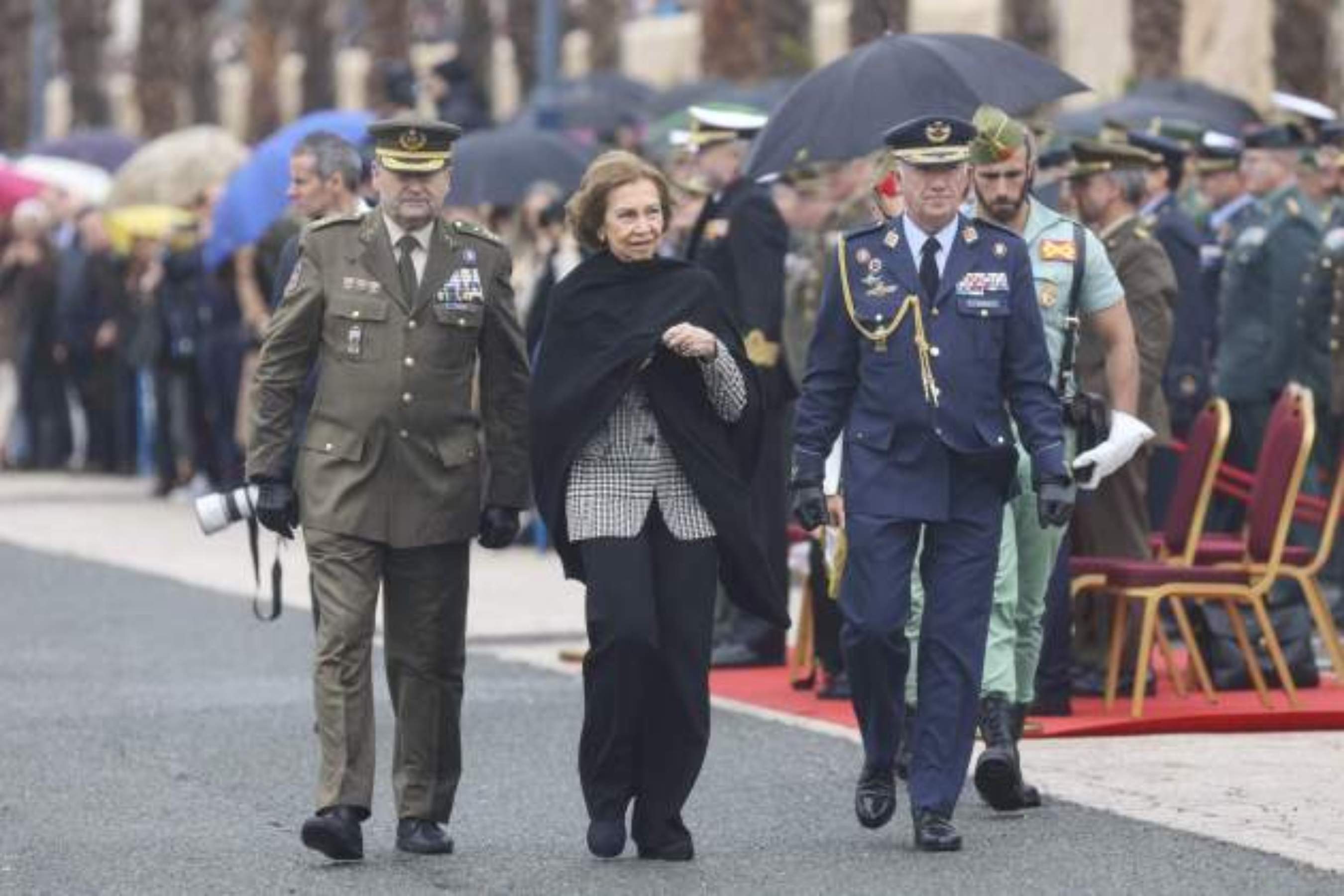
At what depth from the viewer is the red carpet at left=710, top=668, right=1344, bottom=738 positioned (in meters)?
12.5

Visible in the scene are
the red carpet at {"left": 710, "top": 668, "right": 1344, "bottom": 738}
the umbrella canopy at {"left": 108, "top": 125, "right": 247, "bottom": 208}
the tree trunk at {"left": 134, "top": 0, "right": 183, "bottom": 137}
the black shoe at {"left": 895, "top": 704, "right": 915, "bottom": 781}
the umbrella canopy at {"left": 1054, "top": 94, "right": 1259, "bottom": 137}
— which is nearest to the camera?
the black shoe at {"left": 895, "top": 704, "right": 915, "bottom": 781}

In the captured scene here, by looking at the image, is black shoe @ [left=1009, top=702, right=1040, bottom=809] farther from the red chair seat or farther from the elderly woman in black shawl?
the red chair seat

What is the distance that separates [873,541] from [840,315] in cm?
62

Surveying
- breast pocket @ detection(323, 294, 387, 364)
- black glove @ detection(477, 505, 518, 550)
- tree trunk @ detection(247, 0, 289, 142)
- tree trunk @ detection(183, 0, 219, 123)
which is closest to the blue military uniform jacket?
black glove @ detection(477, 505, 518, 550)

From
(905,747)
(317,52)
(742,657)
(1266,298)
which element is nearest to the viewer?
(905,747)

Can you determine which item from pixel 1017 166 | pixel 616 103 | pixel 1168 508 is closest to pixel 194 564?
pixel 1168 508

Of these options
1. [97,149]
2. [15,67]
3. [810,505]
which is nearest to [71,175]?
[97,149]

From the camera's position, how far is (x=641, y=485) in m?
9.97

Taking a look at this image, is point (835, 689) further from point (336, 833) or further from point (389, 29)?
point (389, 29)

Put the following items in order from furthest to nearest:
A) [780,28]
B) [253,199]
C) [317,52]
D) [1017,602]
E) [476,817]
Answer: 1. [317,52]
2. [780,28]
3. [253,199]
4. [1017,602]
5. [476,817]

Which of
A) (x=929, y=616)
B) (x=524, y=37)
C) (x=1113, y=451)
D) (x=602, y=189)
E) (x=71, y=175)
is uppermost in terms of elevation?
(x=602, y=189)

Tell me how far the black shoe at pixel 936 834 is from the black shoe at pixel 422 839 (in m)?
1.21

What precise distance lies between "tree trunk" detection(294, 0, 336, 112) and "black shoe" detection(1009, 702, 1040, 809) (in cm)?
4151

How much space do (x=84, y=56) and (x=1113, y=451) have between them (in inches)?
1828
